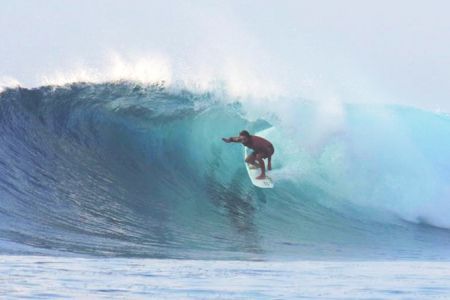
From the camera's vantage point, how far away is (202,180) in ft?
49.1

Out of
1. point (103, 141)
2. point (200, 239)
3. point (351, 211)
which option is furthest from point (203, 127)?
point (200, 239)

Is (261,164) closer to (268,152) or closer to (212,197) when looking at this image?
(268,152)

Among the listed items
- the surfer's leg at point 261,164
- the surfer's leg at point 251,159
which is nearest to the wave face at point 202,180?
the surfer's leg at point 261,164

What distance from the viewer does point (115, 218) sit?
12875mm

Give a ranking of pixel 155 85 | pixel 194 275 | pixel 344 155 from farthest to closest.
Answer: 1. pixel 155 85
2. pixel 344 155
3. pixel 194 275

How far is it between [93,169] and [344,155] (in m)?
3.74

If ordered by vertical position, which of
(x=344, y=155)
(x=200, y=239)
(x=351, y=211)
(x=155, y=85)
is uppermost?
(x=155, y=85)

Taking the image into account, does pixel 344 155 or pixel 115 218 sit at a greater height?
pixel 344 155

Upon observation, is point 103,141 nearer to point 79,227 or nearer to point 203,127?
point 203,127

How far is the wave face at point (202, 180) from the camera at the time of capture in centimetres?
1205

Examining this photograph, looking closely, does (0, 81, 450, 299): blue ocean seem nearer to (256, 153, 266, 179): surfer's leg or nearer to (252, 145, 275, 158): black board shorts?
(256, 153, 266, 179): surfer's leg

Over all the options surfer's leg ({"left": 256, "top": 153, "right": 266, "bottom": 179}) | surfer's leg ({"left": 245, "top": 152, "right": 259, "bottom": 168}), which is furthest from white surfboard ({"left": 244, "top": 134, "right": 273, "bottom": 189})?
surfer's leg ({"left": 245, "top": 152, "right": 259, "bottom": 168})

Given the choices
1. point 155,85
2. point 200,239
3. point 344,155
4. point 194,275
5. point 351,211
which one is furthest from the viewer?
point 155,85

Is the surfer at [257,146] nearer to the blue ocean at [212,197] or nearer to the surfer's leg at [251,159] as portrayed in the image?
the surfer's leg at [251,159]
